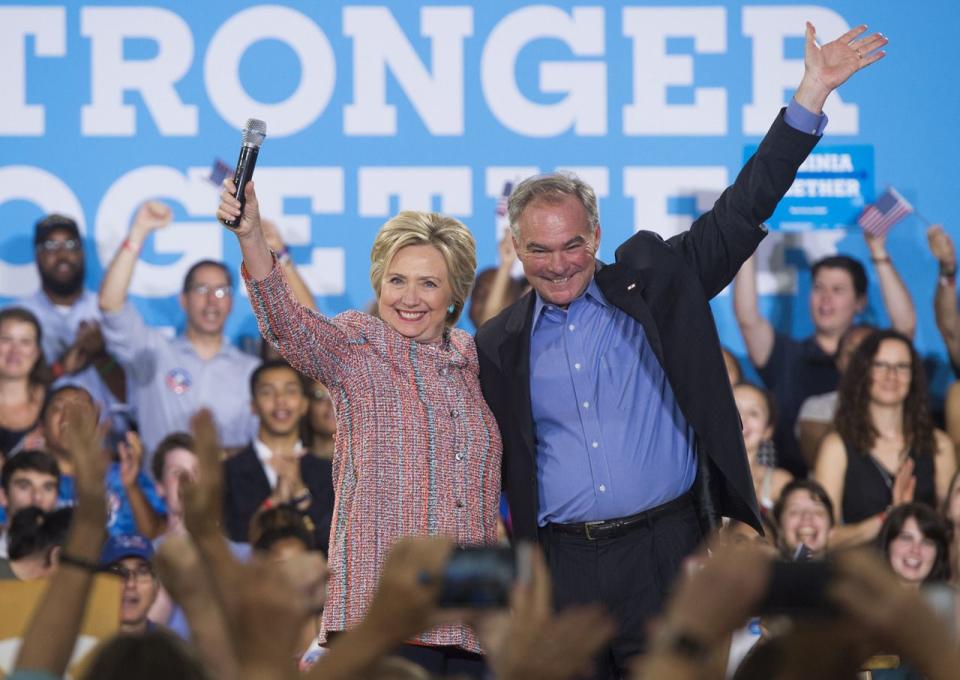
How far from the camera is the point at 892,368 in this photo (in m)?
5.30

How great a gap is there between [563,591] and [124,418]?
3440mm

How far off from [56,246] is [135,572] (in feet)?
6.09

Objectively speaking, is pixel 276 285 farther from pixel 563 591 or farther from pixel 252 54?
pixel 252 54

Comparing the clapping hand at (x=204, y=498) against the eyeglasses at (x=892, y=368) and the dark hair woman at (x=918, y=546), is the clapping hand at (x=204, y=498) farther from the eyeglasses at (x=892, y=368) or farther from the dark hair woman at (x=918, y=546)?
the eyeglasses at (x=892, y=368)

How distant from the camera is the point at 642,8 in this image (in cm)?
607

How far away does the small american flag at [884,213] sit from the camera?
584cm

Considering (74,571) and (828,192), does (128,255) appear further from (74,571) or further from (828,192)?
(74,571)

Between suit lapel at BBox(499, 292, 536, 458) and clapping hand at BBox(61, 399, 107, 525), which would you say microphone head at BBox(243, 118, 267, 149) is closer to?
suit lapel at BBox(499, 292, 536, 458)

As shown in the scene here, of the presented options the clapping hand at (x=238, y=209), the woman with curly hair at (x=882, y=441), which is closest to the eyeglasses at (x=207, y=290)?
the woman with curly hair at (x=882, y=441)

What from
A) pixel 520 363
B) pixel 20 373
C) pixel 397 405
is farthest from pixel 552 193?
pixel 20 373

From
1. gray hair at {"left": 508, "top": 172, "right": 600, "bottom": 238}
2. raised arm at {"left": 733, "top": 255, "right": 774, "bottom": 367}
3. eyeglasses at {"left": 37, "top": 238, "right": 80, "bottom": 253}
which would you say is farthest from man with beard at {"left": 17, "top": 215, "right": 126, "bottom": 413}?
gray hair at {"left": 508, "top": 172, "right": 600, "bottom": 238}

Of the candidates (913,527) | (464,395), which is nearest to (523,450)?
(464,395)

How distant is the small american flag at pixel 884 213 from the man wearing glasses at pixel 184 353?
2623mm

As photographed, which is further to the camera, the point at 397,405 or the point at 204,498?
the point at 397,405
